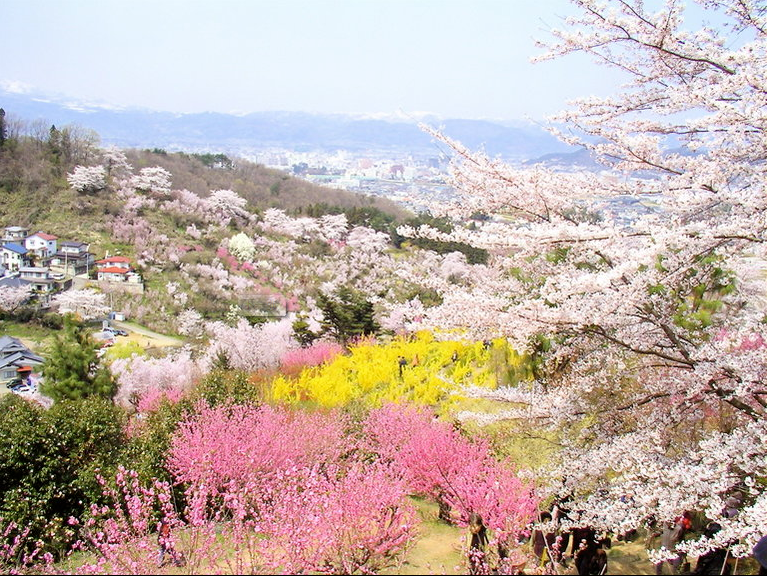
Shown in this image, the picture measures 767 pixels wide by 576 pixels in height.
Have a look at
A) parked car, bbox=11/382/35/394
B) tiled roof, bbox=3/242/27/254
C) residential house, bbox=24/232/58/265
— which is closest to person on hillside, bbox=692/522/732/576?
parked car, bbox=11/382/35/394

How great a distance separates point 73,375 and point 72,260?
83.9 ft

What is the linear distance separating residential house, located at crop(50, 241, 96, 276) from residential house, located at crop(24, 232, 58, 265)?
19.0 inches

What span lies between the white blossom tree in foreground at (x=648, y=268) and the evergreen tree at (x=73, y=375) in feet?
32.2

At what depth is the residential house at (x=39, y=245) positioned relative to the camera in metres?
33.4

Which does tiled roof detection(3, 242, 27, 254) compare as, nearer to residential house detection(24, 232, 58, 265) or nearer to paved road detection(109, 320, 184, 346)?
residential house detection(24, 232, 58, 265)

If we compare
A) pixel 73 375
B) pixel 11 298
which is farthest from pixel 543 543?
pixel 11 298

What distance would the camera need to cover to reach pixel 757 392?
369cm

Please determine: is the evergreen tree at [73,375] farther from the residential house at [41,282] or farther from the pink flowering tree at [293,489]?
the residential house at [41,282]

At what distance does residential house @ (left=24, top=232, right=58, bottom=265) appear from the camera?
33406 millimetres

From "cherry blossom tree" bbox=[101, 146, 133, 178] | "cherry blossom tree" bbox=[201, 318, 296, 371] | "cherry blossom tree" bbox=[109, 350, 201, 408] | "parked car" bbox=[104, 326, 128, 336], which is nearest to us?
"cherry blossom tree" bbox=[109, 350, 201, 408]

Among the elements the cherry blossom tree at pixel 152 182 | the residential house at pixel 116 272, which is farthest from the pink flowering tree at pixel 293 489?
the cherry blossom tree at pixel 152 182

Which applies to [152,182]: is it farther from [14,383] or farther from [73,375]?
[73,375]

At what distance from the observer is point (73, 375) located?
11.5 meters

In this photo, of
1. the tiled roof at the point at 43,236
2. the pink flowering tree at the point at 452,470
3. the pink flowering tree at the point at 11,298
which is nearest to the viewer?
the pink flowering tree at the point at 452,470
